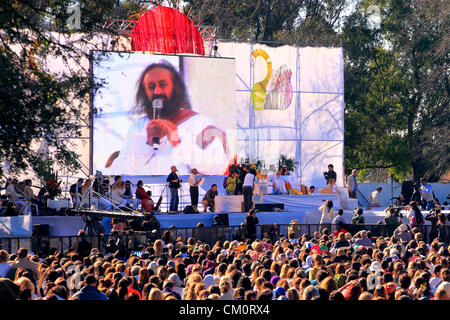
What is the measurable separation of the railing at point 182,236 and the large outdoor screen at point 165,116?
6086 mm

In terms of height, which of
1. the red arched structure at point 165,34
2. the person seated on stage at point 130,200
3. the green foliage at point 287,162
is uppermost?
the red arched structure at point 165,34

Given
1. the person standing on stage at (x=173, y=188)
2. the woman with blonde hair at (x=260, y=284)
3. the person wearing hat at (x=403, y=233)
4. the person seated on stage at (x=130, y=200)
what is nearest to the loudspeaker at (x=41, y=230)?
the person seated on stage at (x=130, y=200)

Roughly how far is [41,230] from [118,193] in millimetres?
3034

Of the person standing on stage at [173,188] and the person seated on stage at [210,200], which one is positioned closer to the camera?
the person standing on stage at [173,188]

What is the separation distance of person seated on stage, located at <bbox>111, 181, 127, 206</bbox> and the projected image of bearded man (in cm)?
349

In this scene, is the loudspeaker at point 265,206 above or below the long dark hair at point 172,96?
below

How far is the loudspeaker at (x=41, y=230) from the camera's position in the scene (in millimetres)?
22344

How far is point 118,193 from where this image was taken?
2478 centimetres

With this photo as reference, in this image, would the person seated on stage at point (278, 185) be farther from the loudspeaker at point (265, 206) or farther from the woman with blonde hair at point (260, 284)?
the woman with blonde hair at point (260, 284)

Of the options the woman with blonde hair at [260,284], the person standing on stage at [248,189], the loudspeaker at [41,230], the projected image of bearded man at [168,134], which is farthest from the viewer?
the projected image of bearded man at [168,134]

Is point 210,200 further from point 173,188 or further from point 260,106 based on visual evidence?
point 260,106

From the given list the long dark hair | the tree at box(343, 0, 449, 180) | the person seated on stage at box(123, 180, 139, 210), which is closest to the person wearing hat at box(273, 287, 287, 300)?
the person seated on stage at box(123, 180, 139, 210)

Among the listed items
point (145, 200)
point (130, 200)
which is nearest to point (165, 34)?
point (130, 200)
